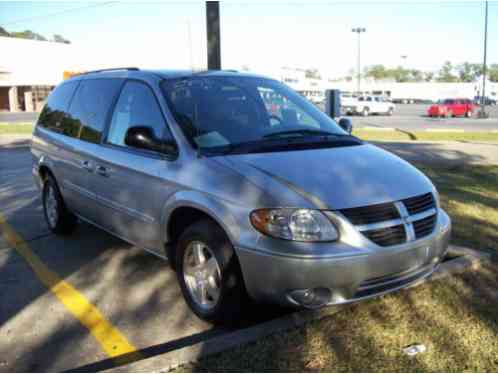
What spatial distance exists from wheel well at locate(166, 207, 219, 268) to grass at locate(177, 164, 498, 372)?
1.03m

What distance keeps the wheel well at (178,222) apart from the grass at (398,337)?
103 cm

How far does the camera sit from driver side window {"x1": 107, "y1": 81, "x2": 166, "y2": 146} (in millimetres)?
4071

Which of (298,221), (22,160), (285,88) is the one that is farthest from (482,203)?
(22,160)

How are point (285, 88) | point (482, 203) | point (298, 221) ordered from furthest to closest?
1. point (482, 203)
2. point (285, 88)
3. point (298, 221)

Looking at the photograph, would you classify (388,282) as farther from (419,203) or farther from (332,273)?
(419,203)

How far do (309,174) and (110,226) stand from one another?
2195 mm

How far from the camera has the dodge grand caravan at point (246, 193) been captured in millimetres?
3078

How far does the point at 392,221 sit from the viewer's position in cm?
321

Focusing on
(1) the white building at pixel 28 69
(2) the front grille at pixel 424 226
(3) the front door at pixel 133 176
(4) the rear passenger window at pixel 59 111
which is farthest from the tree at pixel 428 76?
(2) the front grille at pixel 424 226

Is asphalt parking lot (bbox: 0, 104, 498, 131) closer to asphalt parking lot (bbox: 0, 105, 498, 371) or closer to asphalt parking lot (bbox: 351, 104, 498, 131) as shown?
asphalt parking lot (bbox: 351, 104, 498, 131)

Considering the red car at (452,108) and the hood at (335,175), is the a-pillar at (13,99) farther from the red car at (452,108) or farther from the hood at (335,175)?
the hood at (335,175)

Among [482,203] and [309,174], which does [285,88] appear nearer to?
[309,174]

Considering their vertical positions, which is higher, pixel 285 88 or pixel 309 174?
pixel 285 88

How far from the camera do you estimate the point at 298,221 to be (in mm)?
3078
